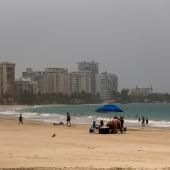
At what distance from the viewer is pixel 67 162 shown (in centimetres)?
1356

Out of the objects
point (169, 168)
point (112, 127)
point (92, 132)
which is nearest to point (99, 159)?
point (169, 168)

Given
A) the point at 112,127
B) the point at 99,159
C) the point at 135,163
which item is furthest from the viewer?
the point at 112,127

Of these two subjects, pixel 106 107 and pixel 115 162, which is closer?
pixel 115 162

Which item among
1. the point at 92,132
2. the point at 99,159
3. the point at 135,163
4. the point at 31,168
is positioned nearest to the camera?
the point at 31,168

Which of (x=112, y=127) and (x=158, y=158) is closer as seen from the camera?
(x=158, y=158)

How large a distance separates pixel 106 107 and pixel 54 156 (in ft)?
49.1

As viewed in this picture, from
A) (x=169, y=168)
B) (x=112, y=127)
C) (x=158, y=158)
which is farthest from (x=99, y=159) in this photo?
(x=112, y=127)

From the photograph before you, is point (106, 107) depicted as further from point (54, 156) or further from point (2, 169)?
point (2, 169)

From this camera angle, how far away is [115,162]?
44.8ft

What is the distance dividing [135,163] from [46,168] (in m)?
2.88

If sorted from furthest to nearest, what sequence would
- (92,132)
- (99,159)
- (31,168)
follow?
(92,132) → (99,159) → (31,168)

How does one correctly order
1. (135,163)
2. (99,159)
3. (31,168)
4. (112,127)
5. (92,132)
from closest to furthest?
(31,168)
(135,163)
(99,159)
(112,127)
(92,132)

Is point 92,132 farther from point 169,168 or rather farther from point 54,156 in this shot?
point 169,168

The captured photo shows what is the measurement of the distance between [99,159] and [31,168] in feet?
11.2
